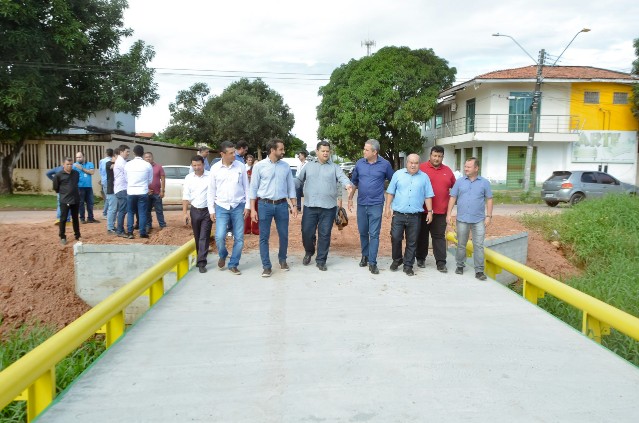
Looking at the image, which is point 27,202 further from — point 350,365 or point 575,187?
point 575,187

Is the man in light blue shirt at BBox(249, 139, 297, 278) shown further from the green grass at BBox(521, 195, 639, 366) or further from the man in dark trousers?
the green grass at BBox(521, 195, 639, 366)

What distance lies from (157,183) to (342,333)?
6664mm

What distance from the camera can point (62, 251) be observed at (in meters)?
9.67

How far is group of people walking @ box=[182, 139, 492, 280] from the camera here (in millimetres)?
6871

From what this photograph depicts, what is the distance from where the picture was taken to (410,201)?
688 cm

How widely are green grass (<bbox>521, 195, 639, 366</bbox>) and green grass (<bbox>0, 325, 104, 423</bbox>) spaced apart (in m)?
6.64

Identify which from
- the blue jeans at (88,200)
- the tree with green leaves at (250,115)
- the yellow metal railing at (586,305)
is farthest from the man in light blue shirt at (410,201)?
the tree with green leaves at (250,115)

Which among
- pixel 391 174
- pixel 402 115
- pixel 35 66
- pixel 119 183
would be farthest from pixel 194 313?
pixel 402 115

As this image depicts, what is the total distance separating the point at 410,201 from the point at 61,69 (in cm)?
1859

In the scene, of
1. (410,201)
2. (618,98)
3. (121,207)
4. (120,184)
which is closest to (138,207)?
(121,207)

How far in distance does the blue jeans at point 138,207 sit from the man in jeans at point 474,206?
5589mm

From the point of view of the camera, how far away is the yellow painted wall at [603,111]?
2916 centimetres

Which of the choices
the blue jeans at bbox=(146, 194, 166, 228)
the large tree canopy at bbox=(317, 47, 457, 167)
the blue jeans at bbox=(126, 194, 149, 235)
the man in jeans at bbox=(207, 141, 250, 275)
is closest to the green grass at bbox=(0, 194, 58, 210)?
the blue jeans at bbox=(146, 194, 166, 228)

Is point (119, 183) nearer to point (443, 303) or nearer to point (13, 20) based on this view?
point (443, 303)
